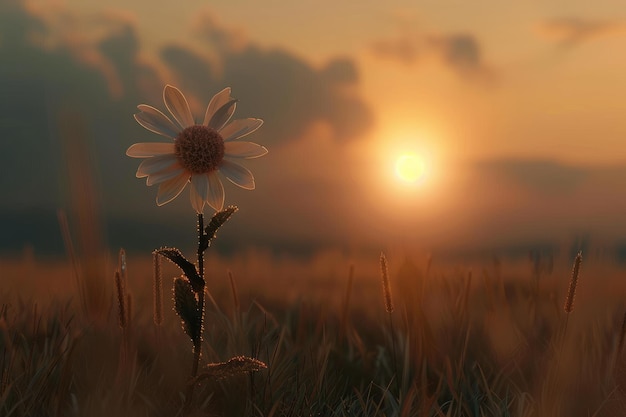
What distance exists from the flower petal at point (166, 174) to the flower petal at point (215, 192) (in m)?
0.12

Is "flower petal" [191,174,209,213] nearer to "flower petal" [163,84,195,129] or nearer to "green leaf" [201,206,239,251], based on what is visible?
"green leaf" [201,206,239,251]

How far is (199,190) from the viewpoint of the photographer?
2.70 meters

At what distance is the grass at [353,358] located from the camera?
3.04 meters

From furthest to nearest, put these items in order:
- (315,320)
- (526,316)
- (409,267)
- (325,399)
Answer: (315,320), (526,316), (409,267), (325,399)

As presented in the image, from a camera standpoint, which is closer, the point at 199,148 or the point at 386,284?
the point at 199,148

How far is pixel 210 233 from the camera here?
2.71m

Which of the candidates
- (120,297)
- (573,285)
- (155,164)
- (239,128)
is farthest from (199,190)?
(573,285)

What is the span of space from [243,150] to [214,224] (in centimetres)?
32

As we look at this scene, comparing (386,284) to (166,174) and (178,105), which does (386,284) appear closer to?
(166,174)

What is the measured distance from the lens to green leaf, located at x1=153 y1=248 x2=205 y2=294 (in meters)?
2.65

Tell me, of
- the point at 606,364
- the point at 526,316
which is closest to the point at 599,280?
the point at 526,316

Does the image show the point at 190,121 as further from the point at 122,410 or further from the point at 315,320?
the point at 315,320

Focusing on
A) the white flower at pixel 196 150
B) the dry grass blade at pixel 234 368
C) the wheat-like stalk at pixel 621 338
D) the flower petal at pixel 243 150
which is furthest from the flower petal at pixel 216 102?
the wheat-like stalk at pixel 621 338

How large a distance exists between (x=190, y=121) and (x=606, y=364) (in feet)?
8.20
